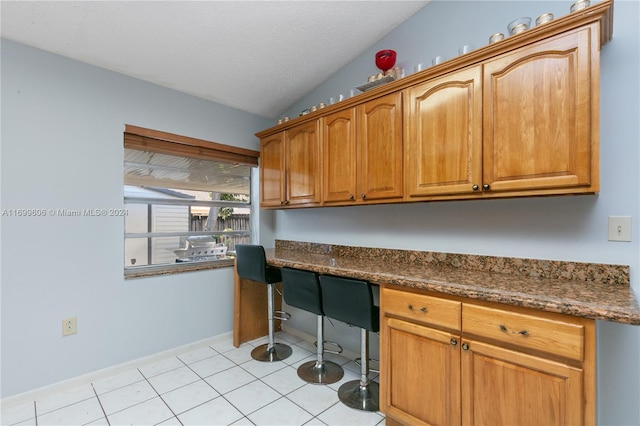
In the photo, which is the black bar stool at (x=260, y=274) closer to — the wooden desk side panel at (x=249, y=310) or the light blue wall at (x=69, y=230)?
the wooden desk side panel at (x=249, y=310)

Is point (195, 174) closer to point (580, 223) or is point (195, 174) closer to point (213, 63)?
point (213, 63)

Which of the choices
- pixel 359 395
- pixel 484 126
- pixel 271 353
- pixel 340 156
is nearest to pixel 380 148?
pixel 340 156

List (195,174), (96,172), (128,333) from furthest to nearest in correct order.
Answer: (195,174) → (128,333) → (96,172)

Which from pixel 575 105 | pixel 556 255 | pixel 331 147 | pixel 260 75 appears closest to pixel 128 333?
pixel 331 147

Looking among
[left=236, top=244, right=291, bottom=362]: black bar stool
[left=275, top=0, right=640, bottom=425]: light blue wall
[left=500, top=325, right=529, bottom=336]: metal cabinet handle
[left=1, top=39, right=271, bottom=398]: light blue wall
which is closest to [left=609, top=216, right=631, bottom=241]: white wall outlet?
[left=275, top=0, right=640, bottom=425]: light blue wall

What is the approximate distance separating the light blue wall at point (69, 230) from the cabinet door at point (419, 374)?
187 centimetres

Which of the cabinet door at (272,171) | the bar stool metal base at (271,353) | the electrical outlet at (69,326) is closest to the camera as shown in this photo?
the electrical outlet at (69,326)

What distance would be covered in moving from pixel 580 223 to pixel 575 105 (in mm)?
610

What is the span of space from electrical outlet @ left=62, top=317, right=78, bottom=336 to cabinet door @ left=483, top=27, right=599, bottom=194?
9.14 feet

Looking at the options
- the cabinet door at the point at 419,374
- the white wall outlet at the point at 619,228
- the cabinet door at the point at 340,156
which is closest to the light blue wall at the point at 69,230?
the cabinet door at the point at 340,156

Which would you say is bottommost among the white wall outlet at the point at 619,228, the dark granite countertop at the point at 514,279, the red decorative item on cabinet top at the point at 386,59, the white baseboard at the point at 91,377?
the white baseboard at the point at 91,377

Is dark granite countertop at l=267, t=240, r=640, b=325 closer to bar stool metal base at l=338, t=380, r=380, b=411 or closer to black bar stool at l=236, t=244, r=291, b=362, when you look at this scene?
black bar stool at l=236, t=244, r=291, b=362

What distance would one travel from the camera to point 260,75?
253cm

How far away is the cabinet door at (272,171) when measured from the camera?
2727 mm
